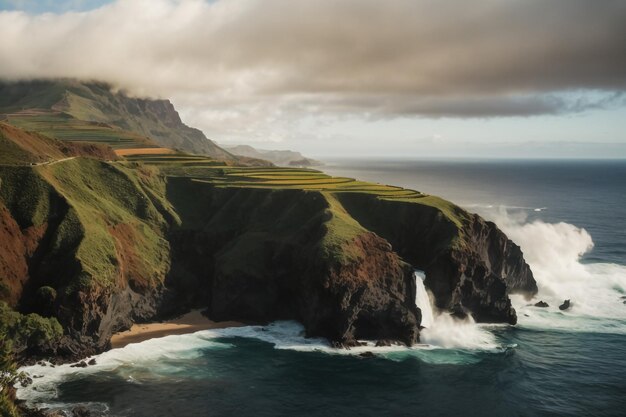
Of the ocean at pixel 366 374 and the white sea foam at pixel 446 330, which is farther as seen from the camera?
the white sea foam at pixel 446 330

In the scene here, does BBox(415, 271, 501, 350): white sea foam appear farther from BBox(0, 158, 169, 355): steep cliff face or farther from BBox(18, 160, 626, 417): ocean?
BBox(0, 158, 169, 355): steep cliff face

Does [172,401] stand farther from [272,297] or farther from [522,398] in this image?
[522,398]

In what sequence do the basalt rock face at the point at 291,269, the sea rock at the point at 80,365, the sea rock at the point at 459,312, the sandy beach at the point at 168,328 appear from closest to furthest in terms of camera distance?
the sea rock at the point at 80,365 → the sandy beach at the point at 168,328 → the basalt rock face at the point at 291,269 → the sea rock at the point at 459,312

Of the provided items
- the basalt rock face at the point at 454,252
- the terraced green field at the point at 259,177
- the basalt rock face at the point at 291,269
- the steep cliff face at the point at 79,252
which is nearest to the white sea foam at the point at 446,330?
the basalt rock face at the point at 454,252

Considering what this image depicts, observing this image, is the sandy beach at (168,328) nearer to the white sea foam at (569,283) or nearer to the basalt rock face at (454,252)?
the basalt rock face at (454,252)

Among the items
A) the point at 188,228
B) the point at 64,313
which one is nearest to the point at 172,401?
the point at 64,313

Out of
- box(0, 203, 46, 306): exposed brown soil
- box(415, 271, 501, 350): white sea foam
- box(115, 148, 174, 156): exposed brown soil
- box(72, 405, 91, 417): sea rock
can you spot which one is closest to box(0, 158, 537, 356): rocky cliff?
box(0, 203, 46, 306): exposed brown soil
